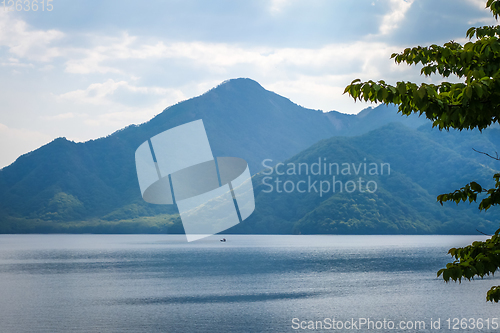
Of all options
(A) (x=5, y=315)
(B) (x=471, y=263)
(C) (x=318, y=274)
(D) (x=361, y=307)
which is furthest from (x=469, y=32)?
(C) (x=318, y=274)

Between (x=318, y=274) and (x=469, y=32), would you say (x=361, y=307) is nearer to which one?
(x=318, y=274)

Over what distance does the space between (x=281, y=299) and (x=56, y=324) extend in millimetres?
21805

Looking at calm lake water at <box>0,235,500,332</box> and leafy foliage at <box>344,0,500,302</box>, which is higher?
leafy foliage at <box>344,0,500,302</box>

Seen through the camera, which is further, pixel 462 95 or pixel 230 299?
pixel 230 299

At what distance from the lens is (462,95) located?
604 cm

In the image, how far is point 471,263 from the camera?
6707 millimetres

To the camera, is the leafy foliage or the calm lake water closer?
the leafy foliage

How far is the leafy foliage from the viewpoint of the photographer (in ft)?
19.6

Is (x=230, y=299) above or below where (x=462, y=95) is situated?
below

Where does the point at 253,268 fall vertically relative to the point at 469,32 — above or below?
below

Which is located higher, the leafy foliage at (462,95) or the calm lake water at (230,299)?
the leafy foliage at (462,95)

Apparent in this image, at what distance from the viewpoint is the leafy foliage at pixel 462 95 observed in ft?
19.6

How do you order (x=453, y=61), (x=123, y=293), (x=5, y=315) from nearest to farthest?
(x=453, y=61) < (x=5, y=315) < (x=123, y=293)

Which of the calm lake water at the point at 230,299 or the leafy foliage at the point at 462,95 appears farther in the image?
A: the calm lake water at the point at 230,299
